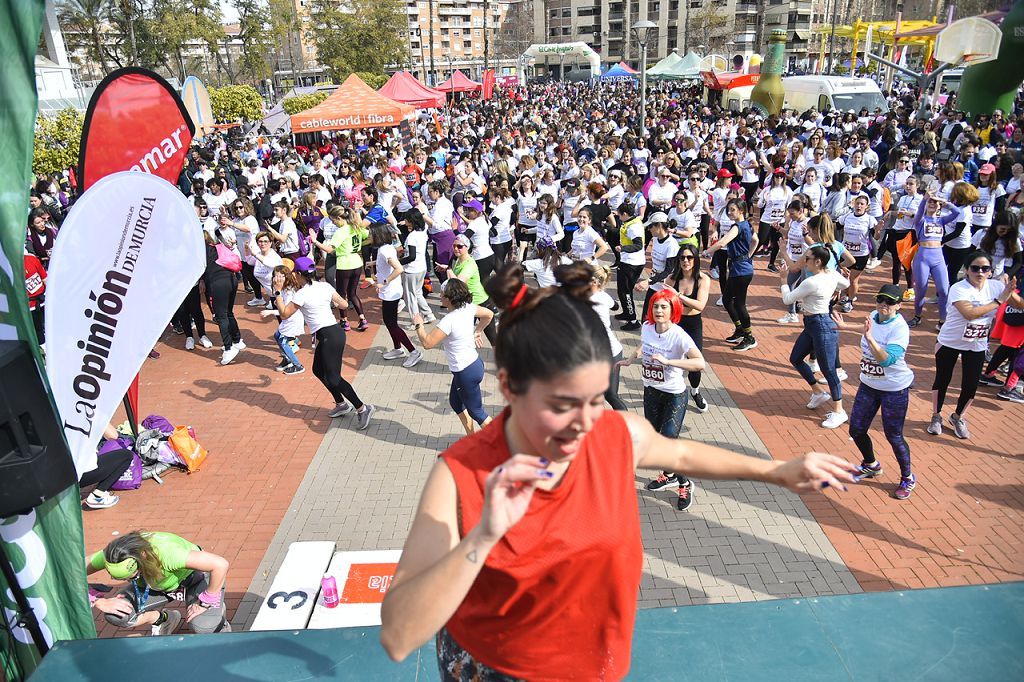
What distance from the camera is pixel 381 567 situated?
14.0ft

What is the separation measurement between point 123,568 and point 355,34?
1824 inches

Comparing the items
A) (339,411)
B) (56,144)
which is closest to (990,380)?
(339,411)

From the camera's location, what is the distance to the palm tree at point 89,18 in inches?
1625

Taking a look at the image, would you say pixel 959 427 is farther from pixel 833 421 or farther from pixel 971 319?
pixel 971 319

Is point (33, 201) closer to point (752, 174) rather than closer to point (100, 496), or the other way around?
point (100, 496)

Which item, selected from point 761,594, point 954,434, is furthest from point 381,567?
point 954,434

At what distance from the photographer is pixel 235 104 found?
117 ft

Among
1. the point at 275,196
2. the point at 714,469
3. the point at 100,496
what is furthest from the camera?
the point at 275,196

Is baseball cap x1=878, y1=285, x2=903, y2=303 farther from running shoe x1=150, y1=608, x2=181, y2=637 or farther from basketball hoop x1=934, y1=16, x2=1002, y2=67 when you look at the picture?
basketball hoop x1=934, y1=16, x2=1002, y2=67

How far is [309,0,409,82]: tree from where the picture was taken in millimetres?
43625

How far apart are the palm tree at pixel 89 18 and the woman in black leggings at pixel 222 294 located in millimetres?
41869

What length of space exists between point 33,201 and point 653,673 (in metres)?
12.8

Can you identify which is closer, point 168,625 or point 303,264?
point 168,625

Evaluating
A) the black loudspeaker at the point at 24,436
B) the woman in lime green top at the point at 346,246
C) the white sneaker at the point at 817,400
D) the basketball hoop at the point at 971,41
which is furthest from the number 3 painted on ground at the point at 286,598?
the basketball hoop at the point at 971,41
